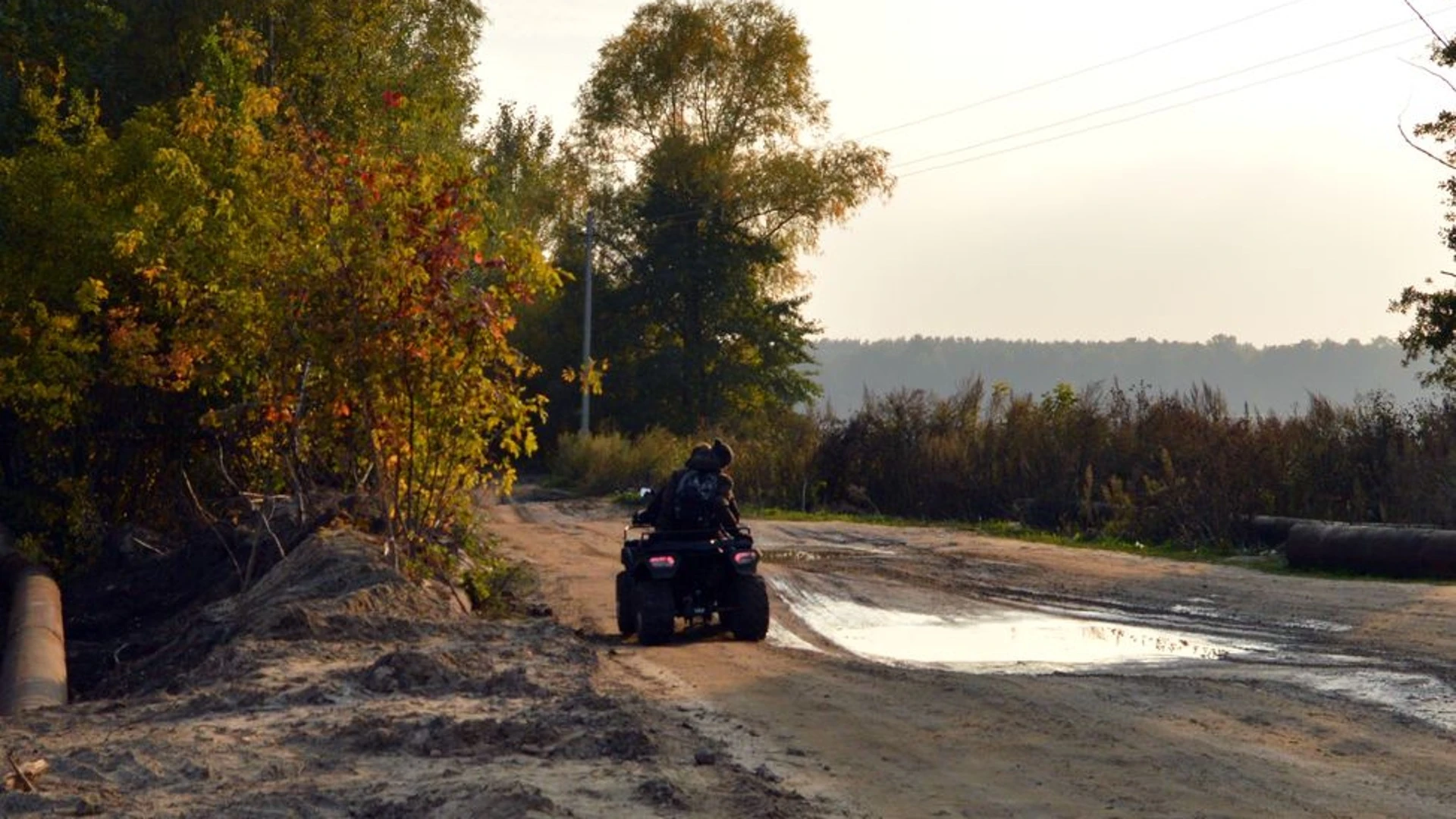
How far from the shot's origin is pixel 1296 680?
13195 mm

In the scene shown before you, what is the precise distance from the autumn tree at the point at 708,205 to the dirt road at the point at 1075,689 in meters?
35.8

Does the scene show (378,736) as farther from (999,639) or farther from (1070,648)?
(999,639)

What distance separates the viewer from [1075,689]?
12.5 metres

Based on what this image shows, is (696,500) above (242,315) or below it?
below

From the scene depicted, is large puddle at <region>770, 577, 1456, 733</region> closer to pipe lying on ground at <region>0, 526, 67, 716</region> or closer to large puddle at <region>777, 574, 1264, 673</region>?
large puddle at <region>777, 574, 1264, 673</region>

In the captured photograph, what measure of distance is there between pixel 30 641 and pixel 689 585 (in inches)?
275

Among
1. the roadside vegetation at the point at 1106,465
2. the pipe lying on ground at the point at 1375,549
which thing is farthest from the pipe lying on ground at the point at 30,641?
the roadside vegetation at the point at 1106,465

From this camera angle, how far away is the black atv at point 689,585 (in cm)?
1480

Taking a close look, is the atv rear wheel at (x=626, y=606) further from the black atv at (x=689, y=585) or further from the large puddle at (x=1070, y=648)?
the large puddle at (x=1070, y=648)

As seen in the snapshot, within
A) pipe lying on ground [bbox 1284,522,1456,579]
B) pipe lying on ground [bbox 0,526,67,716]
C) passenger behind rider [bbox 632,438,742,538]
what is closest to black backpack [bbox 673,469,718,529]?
passenger behind rider [bbox 632,438,742,538]

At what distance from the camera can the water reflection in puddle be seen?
14.9 meters

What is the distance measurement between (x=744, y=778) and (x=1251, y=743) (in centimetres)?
324

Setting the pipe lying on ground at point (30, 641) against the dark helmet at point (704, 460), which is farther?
the dark helmet at point (704, 460)

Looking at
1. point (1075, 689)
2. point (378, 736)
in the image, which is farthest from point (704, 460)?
point (378, 736)
